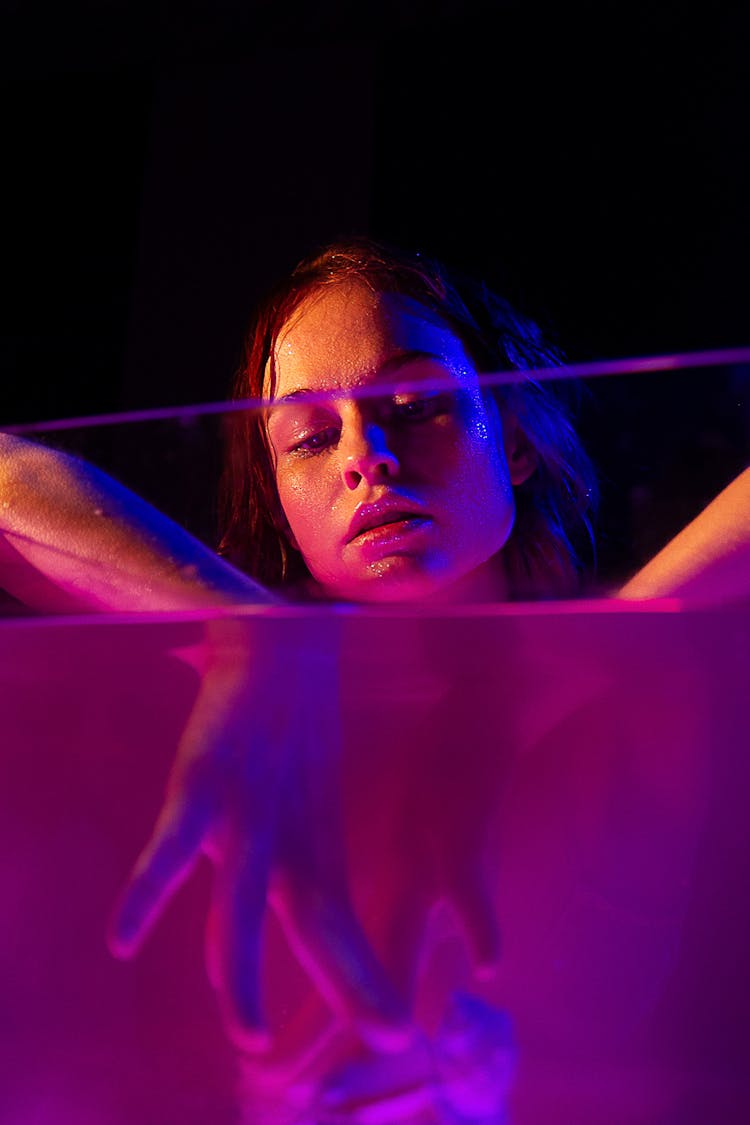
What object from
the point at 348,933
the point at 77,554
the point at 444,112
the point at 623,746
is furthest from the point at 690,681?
the point at 444,112

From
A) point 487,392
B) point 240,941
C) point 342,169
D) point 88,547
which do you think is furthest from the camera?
point 342,169

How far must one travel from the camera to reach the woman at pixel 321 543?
0.30 m

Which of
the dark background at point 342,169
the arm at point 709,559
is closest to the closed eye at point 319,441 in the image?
the arm at point 709,559

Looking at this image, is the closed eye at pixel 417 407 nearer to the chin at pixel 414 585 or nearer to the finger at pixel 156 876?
the chin at pixel 414 585

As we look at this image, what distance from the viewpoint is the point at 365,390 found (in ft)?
1.60

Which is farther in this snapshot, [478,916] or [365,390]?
[365,390]

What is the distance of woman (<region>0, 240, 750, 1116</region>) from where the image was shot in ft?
0.97

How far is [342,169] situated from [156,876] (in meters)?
0.86

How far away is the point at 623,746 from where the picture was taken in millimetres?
323

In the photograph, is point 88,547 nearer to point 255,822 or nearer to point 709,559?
point 255,822

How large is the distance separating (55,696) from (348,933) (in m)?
0.13

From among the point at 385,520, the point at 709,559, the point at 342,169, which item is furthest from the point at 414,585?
the point at 342,169

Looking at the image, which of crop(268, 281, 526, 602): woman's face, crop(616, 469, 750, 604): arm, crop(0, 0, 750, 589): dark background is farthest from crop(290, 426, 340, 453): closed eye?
crop(0, 0, 750, 589): dark background

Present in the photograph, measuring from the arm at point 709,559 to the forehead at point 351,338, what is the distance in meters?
0.17
